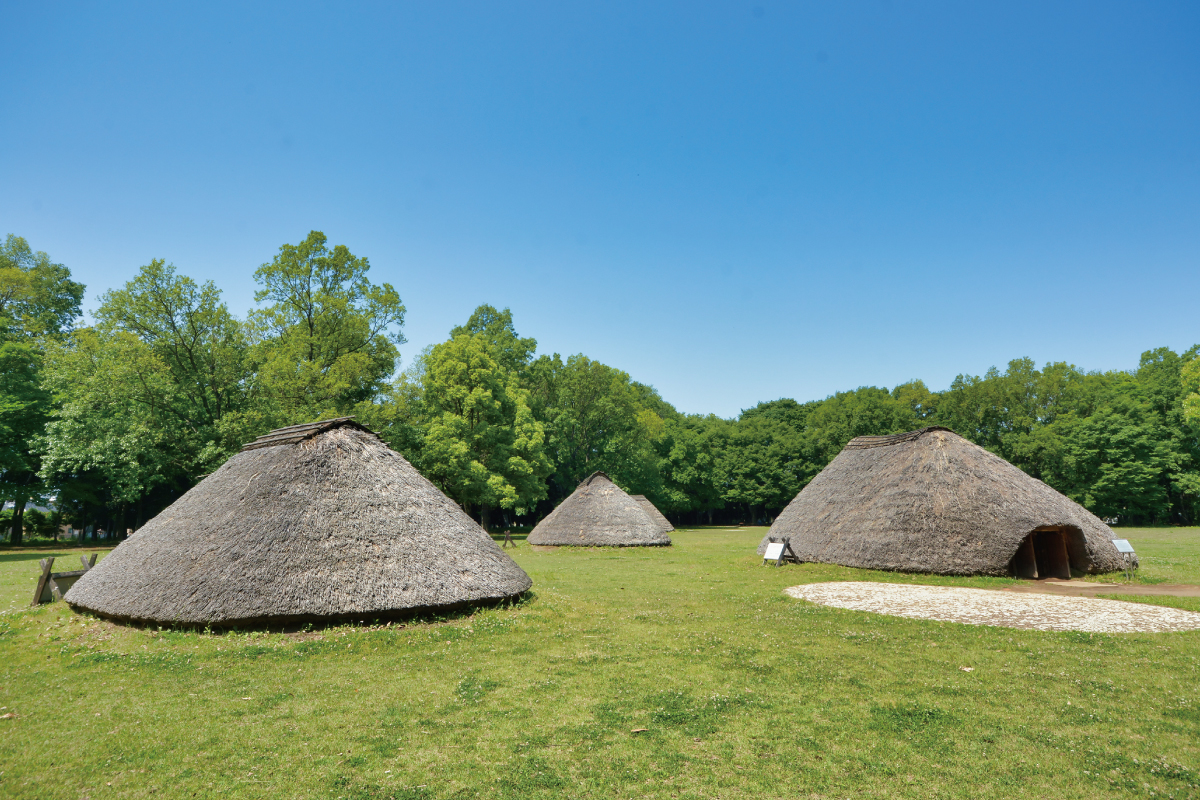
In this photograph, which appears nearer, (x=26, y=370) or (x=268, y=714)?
(x=268, y=714)

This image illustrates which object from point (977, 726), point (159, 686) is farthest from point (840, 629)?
point (159, 686)

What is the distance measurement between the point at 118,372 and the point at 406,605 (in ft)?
99.9

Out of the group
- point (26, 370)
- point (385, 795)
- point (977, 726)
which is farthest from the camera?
point (26, 370)

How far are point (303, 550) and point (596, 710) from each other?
22.9ft

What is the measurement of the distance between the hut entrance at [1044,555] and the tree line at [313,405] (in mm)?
25705

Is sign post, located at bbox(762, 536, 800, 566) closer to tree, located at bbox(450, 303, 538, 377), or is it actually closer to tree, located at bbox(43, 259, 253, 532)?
tree, located at bbox(43, 259, 253, 532)

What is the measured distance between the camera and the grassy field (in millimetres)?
5359

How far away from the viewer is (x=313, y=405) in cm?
3038

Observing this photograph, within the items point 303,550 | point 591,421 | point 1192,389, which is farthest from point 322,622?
point 1192,389

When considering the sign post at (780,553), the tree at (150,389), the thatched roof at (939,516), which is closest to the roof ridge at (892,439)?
the thatched roof at (939,516)

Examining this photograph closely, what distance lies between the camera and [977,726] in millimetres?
6523

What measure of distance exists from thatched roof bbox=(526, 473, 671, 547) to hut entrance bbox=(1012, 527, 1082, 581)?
702 inches

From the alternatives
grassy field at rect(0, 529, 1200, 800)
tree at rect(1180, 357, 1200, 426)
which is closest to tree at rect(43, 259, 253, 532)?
grassy field at rect(0, 529, 1200, 800)

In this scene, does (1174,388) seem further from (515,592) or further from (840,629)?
(515,592)
